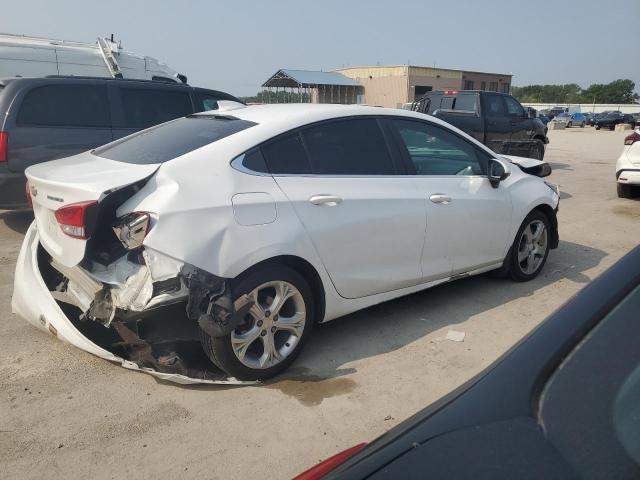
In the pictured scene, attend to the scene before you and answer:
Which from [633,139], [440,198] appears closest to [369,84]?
[633,139]

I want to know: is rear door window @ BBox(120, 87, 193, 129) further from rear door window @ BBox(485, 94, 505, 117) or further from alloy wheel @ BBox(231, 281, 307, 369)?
rear door window @ BBox(485, 94, 505, 117)

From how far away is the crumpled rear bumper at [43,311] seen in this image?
305cm

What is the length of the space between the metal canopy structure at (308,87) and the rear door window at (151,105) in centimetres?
3983

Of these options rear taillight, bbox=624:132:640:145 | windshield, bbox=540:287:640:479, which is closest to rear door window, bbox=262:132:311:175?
windshield, bbox=540:287:640:479

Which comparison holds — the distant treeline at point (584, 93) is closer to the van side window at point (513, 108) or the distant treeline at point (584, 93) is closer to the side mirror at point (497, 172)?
the van side window at point (513, 108)

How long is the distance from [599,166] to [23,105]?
14.8 metres

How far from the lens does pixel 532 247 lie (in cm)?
507

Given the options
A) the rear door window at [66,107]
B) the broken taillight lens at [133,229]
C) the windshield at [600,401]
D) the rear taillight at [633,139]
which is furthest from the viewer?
the rear taillight at [633,139]

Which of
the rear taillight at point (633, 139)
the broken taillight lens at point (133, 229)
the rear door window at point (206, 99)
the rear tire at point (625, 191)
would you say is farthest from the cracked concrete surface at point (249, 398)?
the rear taillight at point (633, 139)

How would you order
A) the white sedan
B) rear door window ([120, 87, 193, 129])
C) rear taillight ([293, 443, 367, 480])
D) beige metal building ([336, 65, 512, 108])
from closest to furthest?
1. rear taillight ([293, 443, 367, 480])
2. rear door window ([120, 87, 193, 129])
3. the white sedan
4. beige metal building ([336, 65, 512, 108])

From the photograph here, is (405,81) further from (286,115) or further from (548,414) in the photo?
(548,414)

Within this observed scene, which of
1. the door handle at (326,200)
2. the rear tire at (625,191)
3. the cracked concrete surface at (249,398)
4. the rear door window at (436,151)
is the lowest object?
the cracked concrete surface at (249,398)

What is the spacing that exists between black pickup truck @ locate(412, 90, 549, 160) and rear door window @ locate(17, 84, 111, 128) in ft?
26.5

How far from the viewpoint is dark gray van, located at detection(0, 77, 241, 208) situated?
585cm
